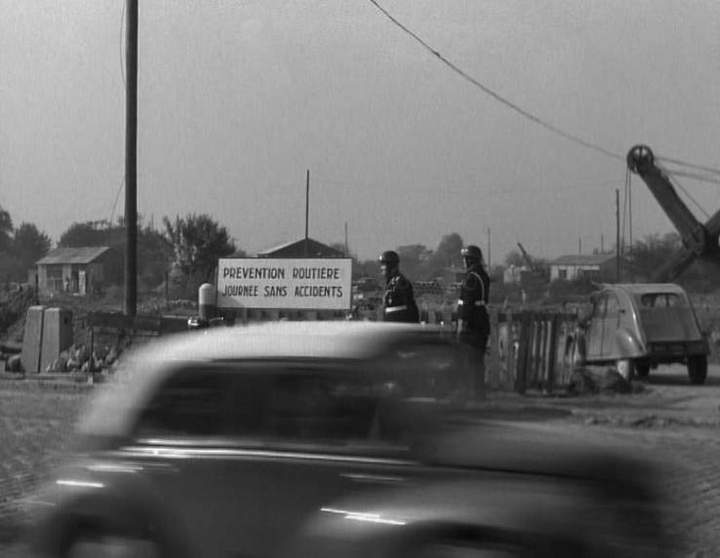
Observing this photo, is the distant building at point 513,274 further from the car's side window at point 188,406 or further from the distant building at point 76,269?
the car's side window at point 188,406

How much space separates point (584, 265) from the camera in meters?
72.8

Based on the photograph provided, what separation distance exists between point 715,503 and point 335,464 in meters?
5.59

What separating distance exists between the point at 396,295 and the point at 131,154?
9.01 meters

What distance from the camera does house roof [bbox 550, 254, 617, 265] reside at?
7469cm

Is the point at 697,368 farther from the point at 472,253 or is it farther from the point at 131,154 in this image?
the point at 131,154

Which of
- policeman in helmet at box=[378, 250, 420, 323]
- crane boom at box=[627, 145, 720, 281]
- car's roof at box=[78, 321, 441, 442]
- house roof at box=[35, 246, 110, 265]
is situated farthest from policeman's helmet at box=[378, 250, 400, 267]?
house roof at box=[35, 246, 110, 265]

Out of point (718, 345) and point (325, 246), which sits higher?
point (325, 246)

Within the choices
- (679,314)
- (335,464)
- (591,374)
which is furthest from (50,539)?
(679,314)

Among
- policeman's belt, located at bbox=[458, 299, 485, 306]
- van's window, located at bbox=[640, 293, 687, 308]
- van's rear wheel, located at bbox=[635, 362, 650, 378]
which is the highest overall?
van's window, located at bbox=[640, 293, 687, 308]

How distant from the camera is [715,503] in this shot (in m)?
10.5

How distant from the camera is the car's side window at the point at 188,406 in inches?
252

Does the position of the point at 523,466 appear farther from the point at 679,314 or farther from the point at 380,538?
the point at 679,314

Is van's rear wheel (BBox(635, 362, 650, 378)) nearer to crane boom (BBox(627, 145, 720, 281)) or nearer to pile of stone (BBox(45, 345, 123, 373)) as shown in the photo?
pile of stone (BBox(45, 345, 123, 373))

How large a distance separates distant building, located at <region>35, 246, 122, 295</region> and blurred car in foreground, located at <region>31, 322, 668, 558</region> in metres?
48.6
